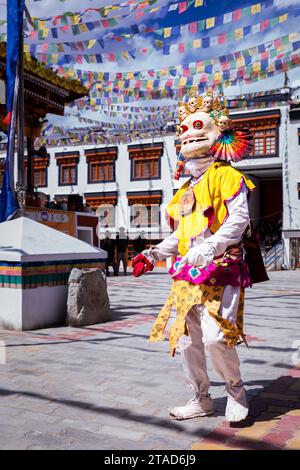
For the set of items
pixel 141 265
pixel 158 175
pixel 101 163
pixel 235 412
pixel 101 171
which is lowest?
pixel 235 412

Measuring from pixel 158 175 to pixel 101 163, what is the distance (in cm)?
410

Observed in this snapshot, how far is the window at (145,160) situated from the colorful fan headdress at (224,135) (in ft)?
77.9

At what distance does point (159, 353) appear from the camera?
16.4 ft

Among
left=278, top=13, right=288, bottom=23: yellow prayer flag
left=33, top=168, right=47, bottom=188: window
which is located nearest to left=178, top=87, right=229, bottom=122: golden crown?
left=278, top=13, right=288, bottom=23: yellow prayer flag

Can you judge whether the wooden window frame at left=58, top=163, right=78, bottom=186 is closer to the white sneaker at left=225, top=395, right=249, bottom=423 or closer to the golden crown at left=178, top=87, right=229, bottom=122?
the golden crown at left=178, top=87, right=229, bottom=122

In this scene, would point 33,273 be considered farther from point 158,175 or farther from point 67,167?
point 67,167

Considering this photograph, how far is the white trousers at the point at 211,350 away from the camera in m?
2.92

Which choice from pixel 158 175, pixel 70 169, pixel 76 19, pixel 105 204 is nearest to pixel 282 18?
pixel 76 19

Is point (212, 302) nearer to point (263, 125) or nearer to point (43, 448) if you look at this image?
point (43, 448)

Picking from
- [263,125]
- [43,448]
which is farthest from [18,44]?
[263,125]

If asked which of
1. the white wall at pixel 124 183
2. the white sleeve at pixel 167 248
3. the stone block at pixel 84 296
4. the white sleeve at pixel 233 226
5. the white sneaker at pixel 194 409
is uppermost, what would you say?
the white wall at pixel 124 183

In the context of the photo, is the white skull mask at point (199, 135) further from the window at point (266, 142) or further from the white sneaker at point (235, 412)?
the window at point (266, 142)

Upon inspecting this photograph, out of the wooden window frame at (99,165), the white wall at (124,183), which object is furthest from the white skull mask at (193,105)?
the wooden window frame at (99,165)

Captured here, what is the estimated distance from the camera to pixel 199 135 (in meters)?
3.30
